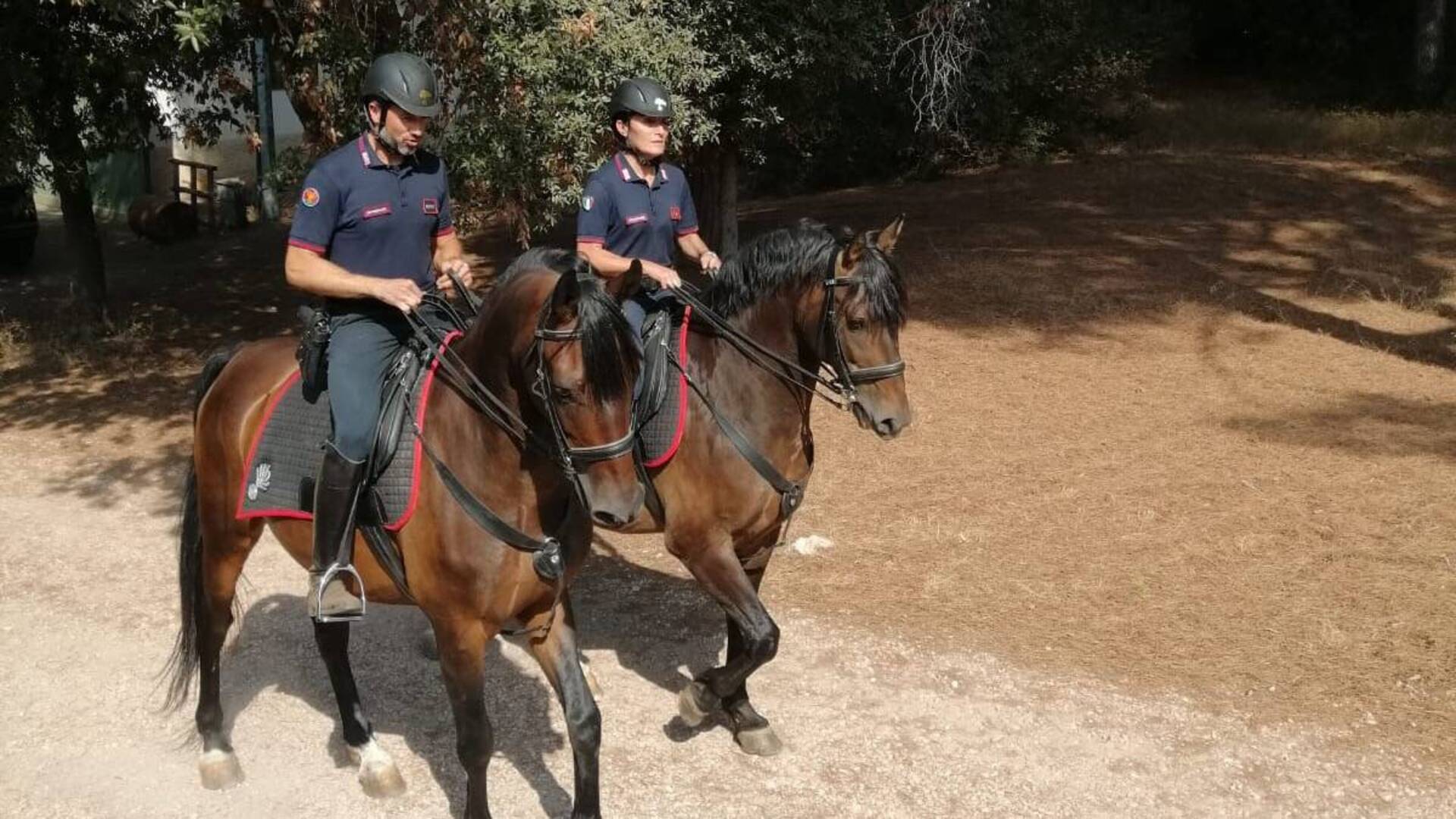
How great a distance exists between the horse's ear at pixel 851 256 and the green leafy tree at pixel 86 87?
7087 mm

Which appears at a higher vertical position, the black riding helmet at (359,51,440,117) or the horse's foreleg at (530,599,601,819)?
the black riding helmet at (359,51,440,117)

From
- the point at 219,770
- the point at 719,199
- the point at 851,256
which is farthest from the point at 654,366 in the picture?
the point at 719,199

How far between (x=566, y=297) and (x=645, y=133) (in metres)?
2.35

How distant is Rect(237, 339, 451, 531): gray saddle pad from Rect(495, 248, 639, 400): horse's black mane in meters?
1.05

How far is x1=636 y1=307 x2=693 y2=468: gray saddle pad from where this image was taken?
5727 millimetres

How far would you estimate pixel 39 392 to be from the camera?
1290 centimetres

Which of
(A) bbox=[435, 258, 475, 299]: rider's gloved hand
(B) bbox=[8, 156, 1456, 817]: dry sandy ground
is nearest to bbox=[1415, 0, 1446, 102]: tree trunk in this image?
(B) bbox=[8, 156, 1456, 817]: dry sandy ground

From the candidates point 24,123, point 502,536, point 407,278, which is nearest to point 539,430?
point 502,536

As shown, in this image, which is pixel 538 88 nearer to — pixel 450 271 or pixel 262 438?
pixel 450 271

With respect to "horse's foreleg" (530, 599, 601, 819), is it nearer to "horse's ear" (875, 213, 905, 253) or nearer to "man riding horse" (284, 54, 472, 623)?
"man riding horse" (284, 54, 472, 623)

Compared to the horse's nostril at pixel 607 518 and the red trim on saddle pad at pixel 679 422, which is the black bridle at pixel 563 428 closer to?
the horse's nostril at pixel 607 518

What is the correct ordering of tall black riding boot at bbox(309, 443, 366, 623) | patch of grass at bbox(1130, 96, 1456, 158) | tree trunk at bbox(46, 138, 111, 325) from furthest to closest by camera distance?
patch of grass at bbox(1130, 96, 1456, 158)
tree trunk at bbox(46, 138, 111, 325)
tall black riding boot at bbox(309, 443, 366, 623)

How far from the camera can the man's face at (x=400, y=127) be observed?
4.87 metres

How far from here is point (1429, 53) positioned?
26141 mm
